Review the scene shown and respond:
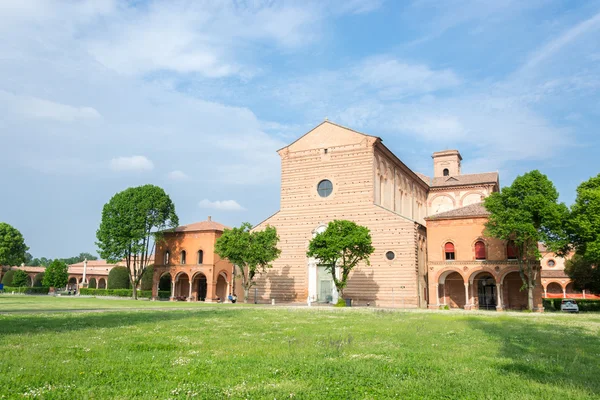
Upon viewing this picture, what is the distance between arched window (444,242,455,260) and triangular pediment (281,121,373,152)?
11.6m

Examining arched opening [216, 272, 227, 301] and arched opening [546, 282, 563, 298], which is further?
arched opening [546, 282, 563, 298]

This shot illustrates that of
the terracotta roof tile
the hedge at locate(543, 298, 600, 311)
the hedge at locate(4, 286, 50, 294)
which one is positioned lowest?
the hedge at locate(543, 298, 600, 311)

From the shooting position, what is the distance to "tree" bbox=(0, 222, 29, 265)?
62062 mm

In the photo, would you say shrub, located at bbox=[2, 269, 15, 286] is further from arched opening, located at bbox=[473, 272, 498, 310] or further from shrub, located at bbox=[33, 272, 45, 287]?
arched opening, located at bbox=[473, 272, 498, 310]

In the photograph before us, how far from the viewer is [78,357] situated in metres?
7.52

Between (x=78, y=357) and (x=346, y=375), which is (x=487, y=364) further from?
(x=78, y=357)

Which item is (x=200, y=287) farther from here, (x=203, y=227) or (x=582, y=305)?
(x=582, y=305)

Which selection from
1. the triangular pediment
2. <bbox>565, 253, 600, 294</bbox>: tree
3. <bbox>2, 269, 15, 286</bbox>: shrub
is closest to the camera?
<bbox>565, 253, 600, 294</bbox>: tree

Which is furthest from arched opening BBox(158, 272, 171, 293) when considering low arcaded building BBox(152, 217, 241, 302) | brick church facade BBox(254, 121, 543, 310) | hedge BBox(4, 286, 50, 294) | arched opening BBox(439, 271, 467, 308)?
arched opening BBox(439, 271, 467, 308)

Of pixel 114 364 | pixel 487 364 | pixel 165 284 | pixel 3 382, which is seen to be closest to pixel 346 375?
pixel 487 364

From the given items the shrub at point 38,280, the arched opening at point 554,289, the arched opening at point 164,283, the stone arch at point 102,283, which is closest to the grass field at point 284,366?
the arched opening at point 164,283

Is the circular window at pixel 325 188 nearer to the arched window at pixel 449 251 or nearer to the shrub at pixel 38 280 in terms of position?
the arched window at pixel 449 251

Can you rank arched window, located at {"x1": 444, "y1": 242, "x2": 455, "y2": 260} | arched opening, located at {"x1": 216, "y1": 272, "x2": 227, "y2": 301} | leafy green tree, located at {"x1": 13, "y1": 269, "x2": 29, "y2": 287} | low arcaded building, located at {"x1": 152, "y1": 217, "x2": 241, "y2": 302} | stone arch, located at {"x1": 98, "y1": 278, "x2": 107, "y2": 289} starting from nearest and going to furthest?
arched window, located at {"x1": 444, "y1": 242, "x2": 455, "y2": 260} < low arcaded building, located at {"x1": 152, "y1": 217, "x2": 241, "y2": 302} < arched opening, located at {"x1": 216, "y1": 272, "x2": 227, "y2": 301} < leafy green tree, located at {"x1": 13, "y1": 269, "x2": 29, "y2": 287} < stone arch, located at {"x1": 98, "y1": 278, "x2": 107, "y2": 289}

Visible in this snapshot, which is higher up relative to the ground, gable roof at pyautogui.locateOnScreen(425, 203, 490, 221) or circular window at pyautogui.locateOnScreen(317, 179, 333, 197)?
circular window at pyautogui.locateOnScreen(317, 179, 333, 197)
